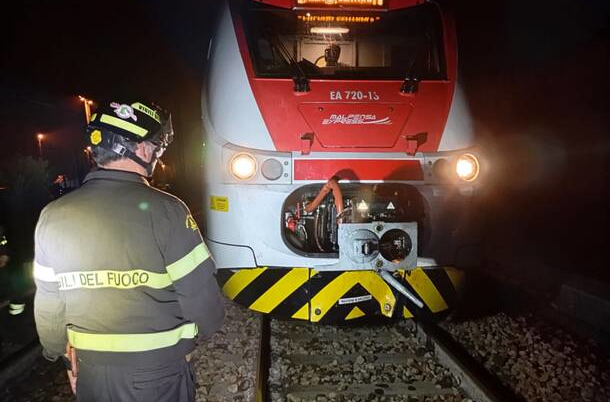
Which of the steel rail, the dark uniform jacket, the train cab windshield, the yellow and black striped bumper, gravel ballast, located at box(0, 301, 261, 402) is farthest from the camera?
the train cab windshield

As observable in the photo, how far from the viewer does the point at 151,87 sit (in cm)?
2208

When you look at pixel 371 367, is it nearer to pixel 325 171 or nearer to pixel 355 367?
pixel 355 367

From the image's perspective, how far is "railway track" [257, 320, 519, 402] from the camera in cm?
327

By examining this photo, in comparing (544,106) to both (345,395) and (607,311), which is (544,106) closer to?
(607,311)

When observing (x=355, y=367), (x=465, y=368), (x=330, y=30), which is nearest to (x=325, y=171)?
(x=330, y=30)

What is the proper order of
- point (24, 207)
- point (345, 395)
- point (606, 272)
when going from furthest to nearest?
point (24, 207), point (606, 272), point (345, 395)

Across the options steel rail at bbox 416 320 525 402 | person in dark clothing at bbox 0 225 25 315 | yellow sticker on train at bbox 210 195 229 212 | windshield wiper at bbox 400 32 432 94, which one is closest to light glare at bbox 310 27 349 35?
windshield wiper at bbox 400 32 432 94

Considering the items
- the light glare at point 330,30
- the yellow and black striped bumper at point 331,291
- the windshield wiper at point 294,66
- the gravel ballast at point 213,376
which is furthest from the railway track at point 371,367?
the light glare at point 330,30

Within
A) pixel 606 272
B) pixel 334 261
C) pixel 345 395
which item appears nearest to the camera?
pixel 345 395

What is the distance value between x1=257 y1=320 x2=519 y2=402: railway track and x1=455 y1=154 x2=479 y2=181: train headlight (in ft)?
4.58

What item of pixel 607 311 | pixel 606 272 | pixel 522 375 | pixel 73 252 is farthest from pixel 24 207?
pixel 606 272

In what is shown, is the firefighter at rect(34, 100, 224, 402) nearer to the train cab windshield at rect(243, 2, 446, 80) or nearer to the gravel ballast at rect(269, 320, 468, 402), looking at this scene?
the gravel ballast at rect(269, 320, 468, 402)

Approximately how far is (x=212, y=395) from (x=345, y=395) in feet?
3.21

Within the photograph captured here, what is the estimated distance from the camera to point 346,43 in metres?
4.33
